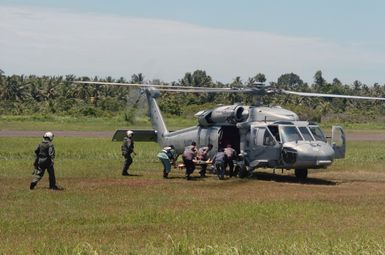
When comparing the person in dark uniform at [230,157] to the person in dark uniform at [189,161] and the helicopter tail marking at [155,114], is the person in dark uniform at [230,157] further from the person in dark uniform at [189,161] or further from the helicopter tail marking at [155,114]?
the helicopter tail marking at [155,114]

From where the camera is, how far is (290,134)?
72.9 ft

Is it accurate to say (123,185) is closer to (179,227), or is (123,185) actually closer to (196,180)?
(196,180)

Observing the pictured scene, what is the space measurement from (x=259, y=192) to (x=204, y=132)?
6869 millimetres

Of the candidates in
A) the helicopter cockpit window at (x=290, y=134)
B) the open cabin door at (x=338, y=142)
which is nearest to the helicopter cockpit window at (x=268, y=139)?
the helicopter cockpit window at (x=290, y=134)

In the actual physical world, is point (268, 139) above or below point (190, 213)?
above

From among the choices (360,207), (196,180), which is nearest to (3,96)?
(196,180)

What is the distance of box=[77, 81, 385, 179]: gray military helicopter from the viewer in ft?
70.4

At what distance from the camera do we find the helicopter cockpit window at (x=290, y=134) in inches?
869

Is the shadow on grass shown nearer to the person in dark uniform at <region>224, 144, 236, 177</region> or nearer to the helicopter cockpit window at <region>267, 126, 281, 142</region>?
the person in dark uniform at <region>224, 144, 236, 177</region>

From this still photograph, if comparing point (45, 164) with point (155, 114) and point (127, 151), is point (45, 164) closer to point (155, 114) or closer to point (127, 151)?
point (127, 151)

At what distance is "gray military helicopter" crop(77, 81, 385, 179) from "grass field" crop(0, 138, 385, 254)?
0.74m

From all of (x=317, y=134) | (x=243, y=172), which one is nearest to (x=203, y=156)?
(x=243, y=172)

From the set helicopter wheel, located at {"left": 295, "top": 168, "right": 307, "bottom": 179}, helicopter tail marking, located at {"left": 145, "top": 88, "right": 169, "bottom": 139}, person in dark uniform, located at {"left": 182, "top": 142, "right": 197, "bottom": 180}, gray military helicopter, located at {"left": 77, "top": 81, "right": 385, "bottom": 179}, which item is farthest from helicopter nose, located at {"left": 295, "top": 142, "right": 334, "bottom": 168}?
helicopter tail marking, located at {"left": 145, "top": 88, "right": 169, "bottom": 139}

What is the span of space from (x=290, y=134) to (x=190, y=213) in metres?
8.54
